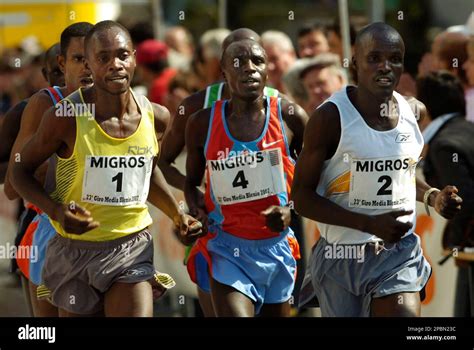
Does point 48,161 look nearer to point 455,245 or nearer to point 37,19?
point 455,245

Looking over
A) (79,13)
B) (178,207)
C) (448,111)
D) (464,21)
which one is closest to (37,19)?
(79,13)

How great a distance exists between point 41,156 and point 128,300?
82cm

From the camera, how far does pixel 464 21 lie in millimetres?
10516

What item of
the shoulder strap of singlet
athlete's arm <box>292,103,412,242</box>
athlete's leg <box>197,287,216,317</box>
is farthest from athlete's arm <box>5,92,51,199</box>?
athlete's arm <box>292,103,412,242</box>

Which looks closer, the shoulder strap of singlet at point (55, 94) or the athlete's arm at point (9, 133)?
the shoulder strap of singlet at point (55, 94)

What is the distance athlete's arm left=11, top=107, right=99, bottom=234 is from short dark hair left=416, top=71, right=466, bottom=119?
8.71ft

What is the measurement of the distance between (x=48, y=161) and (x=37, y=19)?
5929mm

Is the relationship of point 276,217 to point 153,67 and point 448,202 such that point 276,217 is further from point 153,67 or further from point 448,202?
point 153,67

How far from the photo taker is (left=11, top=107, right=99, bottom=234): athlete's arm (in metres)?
6.46

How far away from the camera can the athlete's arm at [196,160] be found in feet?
23.7

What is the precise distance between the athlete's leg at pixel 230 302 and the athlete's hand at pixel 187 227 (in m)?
0.46

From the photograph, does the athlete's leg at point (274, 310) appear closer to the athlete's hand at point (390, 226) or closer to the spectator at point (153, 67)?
the athlete's hand at point (390, 226)

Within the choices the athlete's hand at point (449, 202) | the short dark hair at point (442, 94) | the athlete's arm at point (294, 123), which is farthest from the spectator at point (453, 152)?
the athlete's hand at point (449, 202)

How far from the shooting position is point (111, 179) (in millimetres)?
6570
